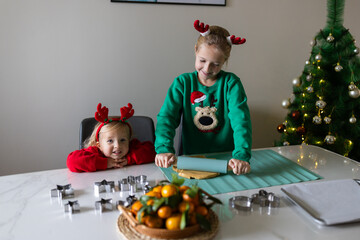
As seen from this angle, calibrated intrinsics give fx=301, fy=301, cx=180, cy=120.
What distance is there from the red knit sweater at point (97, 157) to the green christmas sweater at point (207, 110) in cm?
12

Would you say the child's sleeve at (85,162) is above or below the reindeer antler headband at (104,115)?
below

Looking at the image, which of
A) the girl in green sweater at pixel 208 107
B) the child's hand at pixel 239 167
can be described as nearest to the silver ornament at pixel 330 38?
the girl in green sweater at pixel 208 107

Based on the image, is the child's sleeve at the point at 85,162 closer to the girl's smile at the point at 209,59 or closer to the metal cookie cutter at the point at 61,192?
the metal cookie cutter at the point at 61,192

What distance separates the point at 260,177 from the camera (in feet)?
3.81

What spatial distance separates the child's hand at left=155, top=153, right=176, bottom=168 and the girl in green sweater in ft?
0.19

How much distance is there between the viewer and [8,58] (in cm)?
186

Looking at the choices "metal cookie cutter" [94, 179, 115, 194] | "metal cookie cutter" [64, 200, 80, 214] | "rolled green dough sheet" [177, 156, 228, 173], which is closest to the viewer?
"metal cookie cutter" [64, 200, 80, 214]

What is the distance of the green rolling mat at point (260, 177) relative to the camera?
1.07m

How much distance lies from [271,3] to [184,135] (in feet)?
4.55

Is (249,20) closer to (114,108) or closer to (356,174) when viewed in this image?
(114,108)

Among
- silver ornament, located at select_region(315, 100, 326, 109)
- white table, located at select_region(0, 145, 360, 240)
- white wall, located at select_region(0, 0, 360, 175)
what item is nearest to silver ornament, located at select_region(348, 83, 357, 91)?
silver ornament, located at select_region(315, 100, 326, 109)

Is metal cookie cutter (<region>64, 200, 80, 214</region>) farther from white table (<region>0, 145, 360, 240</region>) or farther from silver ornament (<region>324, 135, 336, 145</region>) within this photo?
silver ornament (<region>324, 135, 336, 145</region>)

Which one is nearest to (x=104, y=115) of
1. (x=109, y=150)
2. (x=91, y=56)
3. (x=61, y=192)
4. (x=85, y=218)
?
(x=109, y=150)

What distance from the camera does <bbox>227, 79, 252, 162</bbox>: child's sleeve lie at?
1.26m
